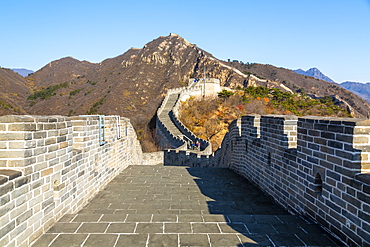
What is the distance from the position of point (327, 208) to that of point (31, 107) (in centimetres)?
7971

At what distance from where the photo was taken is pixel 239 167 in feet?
→ 27.5

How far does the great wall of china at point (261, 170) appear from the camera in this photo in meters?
2.93

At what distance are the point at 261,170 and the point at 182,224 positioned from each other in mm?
3203

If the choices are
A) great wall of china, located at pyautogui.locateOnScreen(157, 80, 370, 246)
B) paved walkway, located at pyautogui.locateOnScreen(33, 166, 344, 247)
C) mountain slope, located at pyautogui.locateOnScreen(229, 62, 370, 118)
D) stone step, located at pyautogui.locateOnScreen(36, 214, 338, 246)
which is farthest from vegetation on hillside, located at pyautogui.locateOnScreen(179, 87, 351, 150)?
stone step, located at pyautogui.locateOnScreen(36, 214, 338, 246)

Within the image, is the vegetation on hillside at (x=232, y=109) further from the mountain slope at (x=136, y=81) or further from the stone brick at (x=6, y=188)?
the stone brick at (x=6, y=188)

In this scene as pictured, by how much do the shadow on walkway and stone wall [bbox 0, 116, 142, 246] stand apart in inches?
89.4

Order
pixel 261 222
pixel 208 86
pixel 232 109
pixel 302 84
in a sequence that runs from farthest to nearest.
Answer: pixel 302 84, pixel 208 86, pixel 232 109, pixel 261 222

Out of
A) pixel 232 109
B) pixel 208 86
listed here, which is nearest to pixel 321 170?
pixel 232 109

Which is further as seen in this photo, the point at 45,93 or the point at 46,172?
the point at 45,93

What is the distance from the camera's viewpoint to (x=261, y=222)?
366 cm

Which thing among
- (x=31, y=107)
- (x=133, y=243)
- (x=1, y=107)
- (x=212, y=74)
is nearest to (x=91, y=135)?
(x=133, y=243)

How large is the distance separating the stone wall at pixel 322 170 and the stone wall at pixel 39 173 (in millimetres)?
3724

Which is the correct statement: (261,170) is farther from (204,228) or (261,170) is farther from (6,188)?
(6,188)

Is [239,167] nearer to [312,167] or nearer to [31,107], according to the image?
[312,167]
